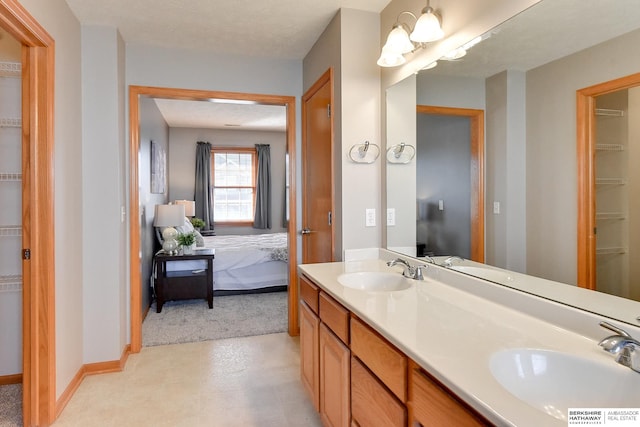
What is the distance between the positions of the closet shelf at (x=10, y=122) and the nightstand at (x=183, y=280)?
6.54ft

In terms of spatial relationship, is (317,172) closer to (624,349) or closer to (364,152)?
(364,152)

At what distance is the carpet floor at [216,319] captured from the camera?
10.9 feet

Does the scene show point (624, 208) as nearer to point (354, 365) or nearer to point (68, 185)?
point (354, 365)

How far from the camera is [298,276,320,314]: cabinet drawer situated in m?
1.93

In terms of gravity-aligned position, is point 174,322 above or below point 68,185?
below

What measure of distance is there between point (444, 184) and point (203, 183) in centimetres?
556

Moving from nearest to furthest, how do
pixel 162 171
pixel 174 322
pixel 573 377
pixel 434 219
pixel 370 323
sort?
pixel 573 377 → pixel 370 323 → pixel 434 219 → pixel 174 322 → pixel 162 171

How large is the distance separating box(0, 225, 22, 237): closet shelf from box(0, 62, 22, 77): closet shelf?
92 centimetres

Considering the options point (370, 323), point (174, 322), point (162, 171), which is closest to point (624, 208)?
point (370, 323)

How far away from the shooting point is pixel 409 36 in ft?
6.79

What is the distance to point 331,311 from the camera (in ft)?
5.52

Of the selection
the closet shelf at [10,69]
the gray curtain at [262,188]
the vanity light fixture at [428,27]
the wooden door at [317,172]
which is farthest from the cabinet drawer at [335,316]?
the gray curtain at [262,188]

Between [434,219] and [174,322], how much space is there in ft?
9.31

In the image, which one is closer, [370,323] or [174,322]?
[370,323]
